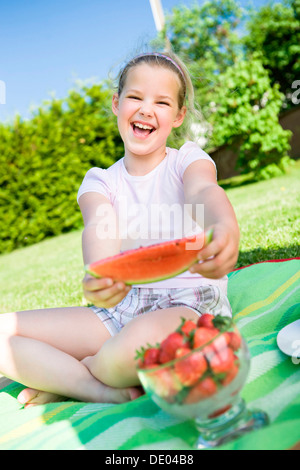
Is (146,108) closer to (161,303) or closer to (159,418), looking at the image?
(161,303)

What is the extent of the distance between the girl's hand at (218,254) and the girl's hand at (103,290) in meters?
0.24

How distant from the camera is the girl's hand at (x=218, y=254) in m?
1.29

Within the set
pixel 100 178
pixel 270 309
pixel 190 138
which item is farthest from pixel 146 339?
pixel 190 138

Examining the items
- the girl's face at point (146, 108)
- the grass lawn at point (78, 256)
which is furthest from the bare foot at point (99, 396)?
the grass lawn at point (78, 256)

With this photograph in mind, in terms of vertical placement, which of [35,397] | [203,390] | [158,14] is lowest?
[35,397]

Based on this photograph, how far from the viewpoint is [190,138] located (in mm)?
2641

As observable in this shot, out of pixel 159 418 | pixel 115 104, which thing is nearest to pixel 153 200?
pixel 115 104

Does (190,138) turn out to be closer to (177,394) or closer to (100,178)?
(100,178)

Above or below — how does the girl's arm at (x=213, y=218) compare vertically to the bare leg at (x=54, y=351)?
above

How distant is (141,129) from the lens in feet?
6.77

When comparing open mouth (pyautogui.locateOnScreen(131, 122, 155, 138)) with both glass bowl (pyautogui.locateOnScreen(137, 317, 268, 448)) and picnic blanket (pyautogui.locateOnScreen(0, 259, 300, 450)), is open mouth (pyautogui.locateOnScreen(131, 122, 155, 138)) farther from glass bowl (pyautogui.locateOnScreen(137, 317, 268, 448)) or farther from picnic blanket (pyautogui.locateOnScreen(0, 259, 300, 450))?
glass bowl (pyautogui.locateOnScreen(137, 317, 268, 448))

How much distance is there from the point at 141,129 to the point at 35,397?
125cm

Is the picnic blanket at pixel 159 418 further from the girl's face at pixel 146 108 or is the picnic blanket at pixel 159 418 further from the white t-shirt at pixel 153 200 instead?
the girl's face at pixel 146 108

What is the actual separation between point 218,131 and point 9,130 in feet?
16.1
